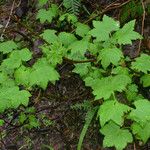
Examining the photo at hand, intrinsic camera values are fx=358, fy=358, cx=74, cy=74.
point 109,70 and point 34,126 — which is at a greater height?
point 109,70

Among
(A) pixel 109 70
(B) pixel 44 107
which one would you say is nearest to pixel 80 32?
(A) pixel 109 70

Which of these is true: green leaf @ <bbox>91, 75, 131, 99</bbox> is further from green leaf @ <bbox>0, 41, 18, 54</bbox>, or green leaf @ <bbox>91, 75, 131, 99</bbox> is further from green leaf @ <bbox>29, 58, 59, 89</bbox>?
green leaf @ <bbox>0, 41, 18, 54</bbox>

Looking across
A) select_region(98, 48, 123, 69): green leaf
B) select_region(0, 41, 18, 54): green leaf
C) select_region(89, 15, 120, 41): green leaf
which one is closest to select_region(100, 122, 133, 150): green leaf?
select_region(98, 48, 123, 69): green leaf

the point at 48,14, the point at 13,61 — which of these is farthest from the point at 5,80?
the point at 48,14

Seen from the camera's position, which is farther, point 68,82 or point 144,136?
point 68,82

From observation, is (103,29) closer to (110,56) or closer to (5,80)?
(110,56)

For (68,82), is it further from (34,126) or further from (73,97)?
(34,126)

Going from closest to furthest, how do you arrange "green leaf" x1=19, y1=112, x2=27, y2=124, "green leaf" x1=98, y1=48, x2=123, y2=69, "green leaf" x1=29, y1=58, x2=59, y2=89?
1. "green leaf" x1=98, y1=48, x2=123, y2=69
2. "green leaf" x1=29, y1=58, x2=59, y2=89
3. "green leaf" x1=19, y1=112, x2=27, y2=124
